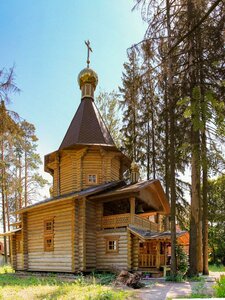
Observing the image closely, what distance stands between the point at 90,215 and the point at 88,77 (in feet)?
29.7

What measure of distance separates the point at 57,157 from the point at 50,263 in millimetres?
5905

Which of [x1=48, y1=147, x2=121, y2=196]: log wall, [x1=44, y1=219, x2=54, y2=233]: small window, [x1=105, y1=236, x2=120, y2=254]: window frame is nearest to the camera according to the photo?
[x1=105, y1=236, x2=120, y2=254]: window frame

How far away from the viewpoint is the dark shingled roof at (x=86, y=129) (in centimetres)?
1836

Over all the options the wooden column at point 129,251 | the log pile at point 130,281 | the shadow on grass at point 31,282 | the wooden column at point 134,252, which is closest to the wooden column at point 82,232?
the shadow on grass at point 31,282

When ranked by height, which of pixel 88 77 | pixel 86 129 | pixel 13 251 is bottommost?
pixel 13 251

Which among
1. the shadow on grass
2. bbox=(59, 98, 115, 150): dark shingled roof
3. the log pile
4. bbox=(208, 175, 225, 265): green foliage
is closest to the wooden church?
bbox=(59, 98, 115, 150): dark shingled roof

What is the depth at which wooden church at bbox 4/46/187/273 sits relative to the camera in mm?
15016

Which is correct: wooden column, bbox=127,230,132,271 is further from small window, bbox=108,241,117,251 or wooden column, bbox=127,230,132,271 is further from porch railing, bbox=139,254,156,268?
porch railing, bbox=139,254,156,268

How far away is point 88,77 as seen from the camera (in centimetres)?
2077

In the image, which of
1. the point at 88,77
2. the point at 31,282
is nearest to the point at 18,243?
the point at 31,282

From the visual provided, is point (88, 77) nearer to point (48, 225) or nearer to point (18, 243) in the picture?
point (48, 225)

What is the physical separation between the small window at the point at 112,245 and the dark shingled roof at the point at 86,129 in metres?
5.24

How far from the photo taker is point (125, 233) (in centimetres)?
1480

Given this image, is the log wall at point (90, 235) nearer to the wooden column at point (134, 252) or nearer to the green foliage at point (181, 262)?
the wooden column at point (134, 252)
